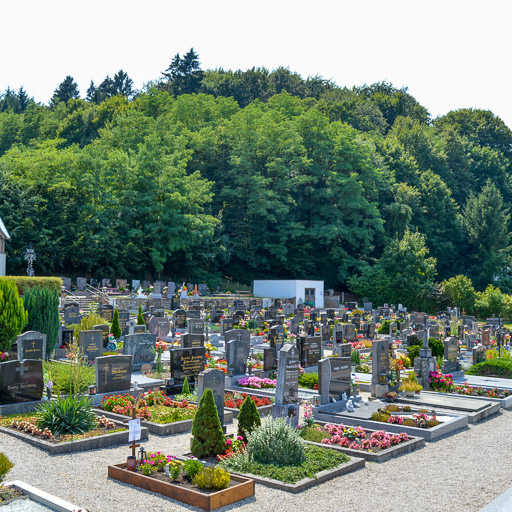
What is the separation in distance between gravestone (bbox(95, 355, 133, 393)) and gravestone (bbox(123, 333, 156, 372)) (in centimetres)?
430

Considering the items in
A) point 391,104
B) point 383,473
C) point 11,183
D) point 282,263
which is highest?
point 391,104

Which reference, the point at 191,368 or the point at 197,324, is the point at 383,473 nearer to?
the point at 191,368

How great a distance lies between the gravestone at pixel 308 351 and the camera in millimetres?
20000

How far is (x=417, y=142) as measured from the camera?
73562 mm

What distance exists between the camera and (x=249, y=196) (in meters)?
55.6

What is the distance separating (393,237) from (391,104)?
34.0 metres

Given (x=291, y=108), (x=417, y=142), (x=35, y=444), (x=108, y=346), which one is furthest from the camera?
(x=417, y=142)

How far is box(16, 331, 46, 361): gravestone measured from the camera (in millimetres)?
16156

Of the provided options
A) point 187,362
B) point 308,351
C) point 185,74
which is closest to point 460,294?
point 308,351

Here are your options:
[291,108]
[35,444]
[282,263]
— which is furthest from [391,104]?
[35,444]

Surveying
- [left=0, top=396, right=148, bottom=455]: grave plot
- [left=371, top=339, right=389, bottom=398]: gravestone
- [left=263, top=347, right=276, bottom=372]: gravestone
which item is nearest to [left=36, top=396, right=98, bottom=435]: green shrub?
[left=0, top=396, right=148, bottom=455]: grave plot

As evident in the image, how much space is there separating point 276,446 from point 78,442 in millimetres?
3608

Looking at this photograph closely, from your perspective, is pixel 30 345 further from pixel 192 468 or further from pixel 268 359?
pixel 192 468

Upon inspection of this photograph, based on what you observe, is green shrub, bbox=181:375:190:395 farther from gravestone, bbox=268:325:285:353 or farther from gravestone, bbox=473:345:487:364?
gravestone, bbox=473:345:487:364
